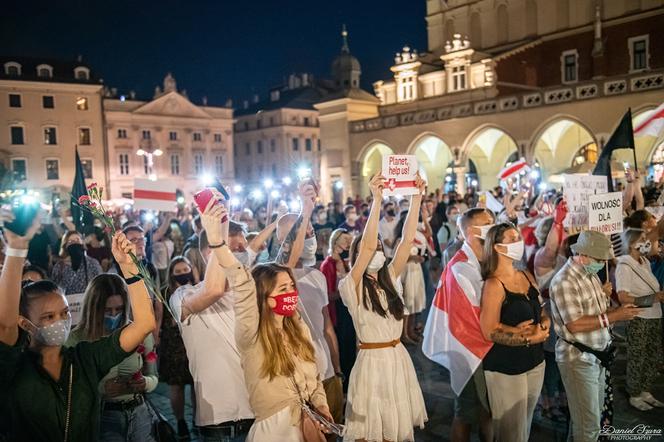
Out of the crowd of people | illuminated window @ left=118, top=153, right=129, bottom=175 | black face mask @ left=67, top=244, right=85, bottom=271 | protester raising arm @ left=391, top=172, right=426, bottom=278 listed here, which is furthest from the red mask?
illuminated window @ left=118, top=153, right=129, bottom=175

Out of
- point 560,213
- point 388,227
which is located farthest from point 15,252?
point 388,227

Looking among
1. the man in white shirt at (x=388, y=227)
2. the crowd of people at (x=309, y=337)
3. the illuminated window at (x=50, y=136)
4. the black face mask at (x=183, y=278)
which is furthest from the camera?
the illuminated window at (x=50, y=136)

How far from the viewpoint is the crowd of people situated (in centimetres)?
292

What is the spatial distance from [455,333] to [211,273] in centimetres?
219

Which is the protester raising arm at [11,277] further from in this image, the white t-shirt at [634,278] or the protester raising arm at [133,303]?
the white t-shirt at [634,278]

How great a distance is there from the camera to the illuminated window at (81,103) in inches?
2025

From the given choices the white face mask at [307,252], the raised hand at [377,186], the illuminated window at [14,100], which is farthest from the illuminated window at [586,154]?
the illuminated window at [14,100]

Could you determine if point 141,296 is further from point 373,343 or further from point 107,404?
point 373,343

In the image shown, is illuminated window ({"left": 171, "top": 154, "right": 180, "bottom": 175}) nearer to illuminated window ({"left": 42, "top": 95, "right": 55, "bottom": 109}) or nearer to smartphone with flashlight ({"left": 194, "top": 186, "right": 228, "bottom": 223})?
illuminated window ({"left": 42, "top": 95, "right": 55, "bottom": 109})

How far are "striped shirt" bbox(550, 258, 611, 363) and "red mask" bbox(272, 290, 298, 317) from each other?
2372mm

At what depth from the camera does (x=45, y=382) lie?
2811 millimetres

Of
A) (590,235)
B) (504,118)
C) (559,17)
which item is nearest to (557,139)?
(504,118)

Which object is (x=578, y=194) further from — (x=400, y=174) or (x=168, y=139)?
(x=168, y=139)

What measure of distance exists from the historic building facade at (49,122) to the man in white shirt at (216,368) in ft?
166
